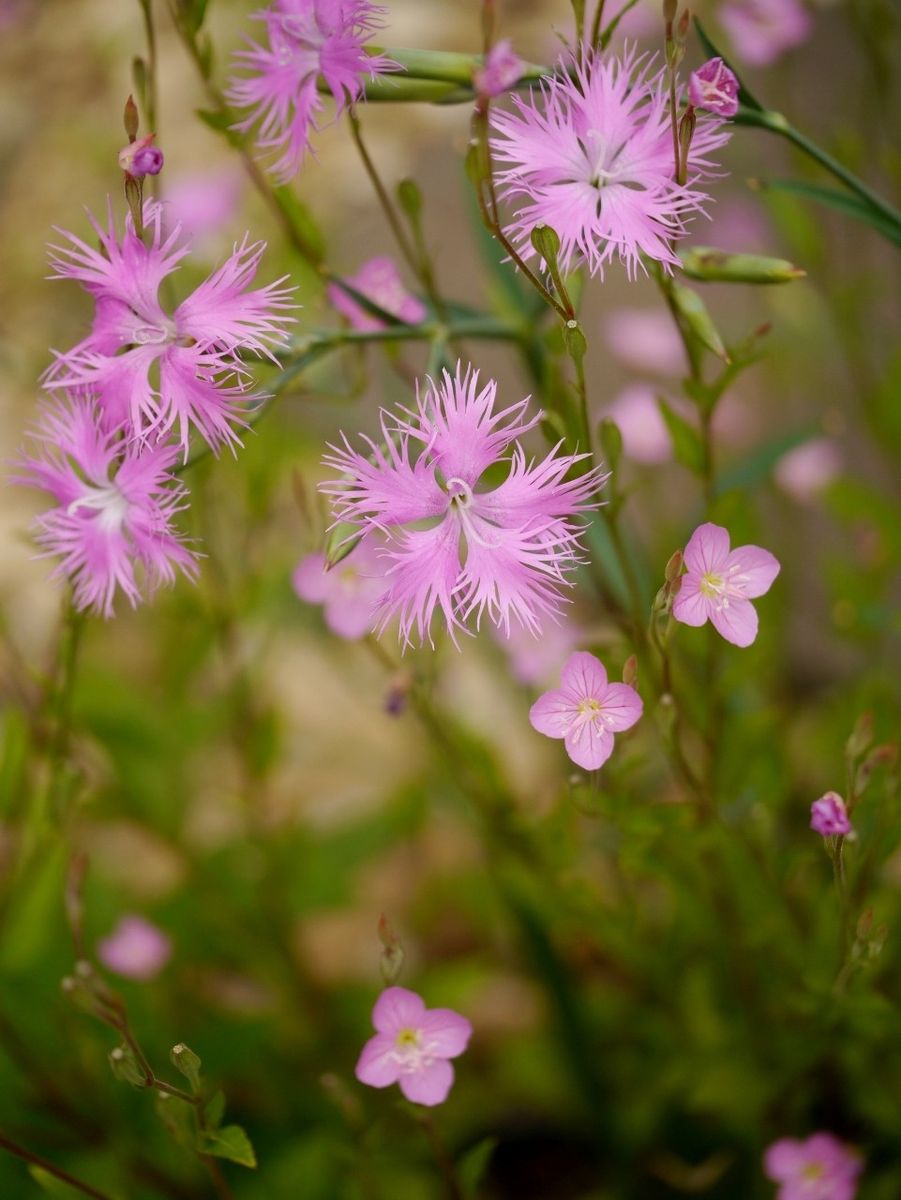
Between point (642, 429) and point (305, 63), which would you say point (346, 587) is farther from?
point (642, 429)

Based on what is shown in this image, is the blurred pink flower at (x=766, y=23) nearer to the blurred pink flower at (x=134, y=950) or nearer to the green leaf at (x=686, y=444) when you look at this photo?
the green leaf at (x=686, y=444)

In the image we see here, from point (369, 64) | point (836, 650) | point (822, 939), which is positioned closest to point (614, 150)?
point (369, 64)

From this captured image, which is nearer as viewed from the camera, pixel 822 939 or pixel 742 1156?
pixel 822 939

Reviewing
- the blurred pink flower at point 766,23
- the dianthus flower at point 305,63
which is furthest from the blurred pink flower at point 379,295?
the blurred pink flower at point 766,23

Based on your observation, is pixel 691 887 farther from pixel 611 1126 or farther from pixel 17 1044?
pixel 17 1044

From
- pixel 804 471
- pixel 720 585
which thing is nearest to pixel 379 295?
pixel 720 585

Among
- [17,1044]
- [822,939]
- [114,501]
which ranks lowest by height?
[17,1044]
